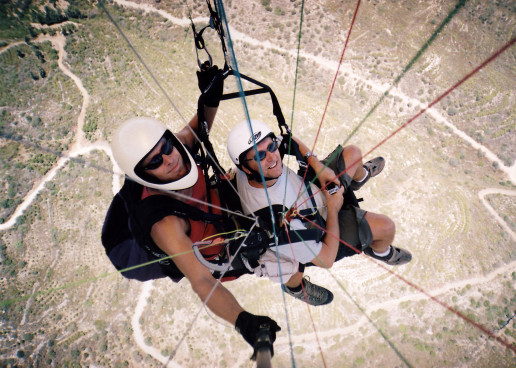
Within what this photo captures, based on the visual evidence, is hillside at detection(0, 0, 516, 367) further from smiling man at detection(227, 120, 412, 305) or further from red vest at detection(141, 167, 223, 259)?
red vest at detection(141, 167, 223, 259)

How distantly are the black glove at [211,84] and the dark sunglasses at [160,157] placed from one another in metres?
0.66

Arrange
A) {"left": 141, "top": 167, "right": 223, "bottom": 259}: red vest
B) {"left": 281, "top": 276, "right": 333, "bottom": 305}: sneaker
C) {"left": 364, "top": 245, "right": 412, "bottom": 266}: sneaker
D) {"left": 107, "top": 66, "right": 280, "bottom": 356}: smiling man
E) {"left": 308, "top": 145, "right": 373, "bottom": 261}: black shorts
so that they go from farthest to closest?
{"left": 281, "top": 276, "right": 333, "bottom": 305}: sneaker < {"left": 364, "top": 245, "right": 412, "bottom": 266}: sneaker < {"left": 308, "top": 145, "right": 373, "bottom": 261}: black shorts < {"left": 141, "top": 167, "right": 223, "bottom": 259}: red vest < {"left": 107, "top": 66, "right": 280, "bottom": 356}: smiling man

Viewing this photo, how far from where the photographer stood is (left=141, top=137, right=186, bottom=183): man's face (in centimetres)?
229

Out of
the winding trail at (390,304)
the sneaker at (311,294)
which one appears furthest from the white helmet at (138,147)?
the winding trail at (390,304)

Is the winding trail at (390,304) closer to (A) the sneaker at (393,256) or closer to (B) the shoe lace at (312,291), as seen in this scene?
(B) the shoe lace at (312,291)

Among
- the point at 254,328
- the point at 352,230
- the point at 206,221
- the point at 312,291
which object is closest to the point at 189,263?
the point at 206,221

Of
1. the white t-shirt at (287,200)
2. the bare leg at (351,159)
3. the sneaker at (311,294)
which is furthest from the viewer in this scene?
the sneaker at (311,294)

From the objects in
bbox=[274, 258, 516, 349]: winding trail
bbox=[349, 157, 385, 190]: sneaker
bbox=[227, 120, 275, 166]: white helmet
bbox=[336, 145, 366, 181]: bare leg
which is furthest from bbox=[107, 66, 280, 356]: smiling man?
bbox=[274, 258, 516, 349]: winding trail

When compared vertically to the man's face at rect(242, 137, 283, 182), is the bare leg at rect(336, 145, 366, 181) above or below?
above

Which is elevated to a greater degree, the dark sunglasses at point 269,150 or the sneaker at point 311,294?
the dark sunglasses at point 269,150

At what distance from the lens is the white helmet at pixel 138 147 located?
2.24 meters

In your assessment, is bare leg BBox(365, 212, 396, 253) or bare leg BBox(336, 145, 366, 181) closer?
bare leg BBox(365, 212, 396, 253)

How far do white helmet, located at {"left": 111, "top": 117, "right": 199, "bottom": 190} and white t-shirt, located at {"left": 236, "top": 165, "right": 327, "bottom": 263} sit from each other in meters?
0.77

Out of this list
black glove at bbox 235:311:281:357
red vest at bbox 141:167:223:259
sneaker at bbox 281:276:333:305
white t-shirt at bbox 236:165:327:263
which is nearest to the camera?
black glove at bbox 235:311:281:357
